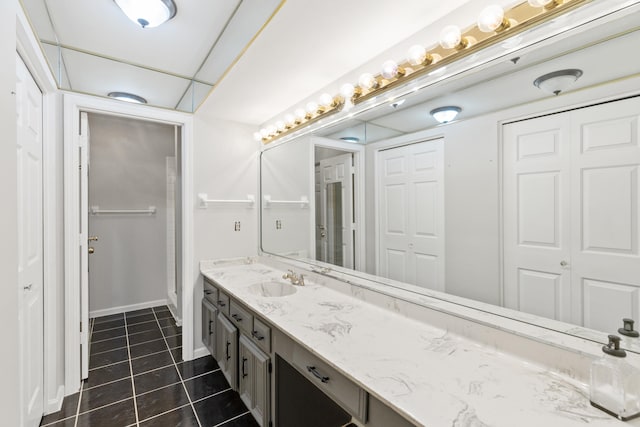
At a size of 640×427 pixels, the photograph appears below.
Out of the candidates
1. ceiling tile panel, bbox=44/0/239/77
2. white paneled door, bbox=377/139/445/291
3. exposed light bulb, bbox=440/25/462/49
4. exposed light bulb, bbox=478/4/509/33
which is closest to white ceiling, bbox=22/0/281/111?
ceiling tile panel, bbox=44/0/239/77

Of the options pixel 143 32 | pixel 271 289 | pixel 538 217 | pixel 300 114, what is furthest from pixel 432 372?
pixel 143 32

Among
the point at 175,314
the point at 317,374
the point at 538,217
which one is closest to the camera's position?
the point at 538,217

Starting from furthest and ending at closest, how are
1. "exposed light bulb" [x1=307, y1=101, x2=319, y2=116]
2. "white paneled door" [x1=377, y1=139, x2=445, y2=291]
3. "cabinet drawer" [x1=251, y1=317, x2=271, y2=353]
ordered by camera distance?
"exposed light bulb" [x1=307, y1=101, x2=319, y2=116]
"cabinet drawer" [x1=251, y1=317, x2=271, y2=353]
"white paneled door" [x1=377, y1=139, x2=445, y2=291]

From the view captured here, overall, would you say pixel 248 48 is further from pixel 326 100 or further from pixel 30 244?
pixel 30 244

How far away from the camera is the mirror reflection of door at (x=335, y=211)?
180 cm

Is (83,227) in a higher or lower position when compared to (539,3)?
lower

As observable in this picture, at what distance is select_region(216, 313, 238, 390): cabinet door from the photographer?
182 centimetres

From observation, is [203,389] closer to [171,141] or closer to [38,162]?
[38,162]

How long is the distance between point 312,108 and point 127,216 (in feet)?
9.56

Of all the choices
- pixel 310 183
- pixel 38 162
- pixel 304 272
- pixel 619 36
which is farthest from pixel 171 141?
pixel 619 36

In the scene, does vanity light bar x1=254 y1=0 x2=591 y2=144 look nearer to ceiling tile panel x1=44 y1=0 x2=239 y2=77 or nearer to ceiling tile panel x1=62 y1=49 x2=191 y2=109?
ceiling tile panel x1=44 y1=0 x2=239 y2=77

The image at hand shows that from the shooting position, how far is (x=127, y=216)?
3.57m

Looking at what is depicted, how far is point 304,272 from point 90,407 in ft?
5.35

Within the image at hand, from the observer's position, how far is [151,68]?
2.17 meters
